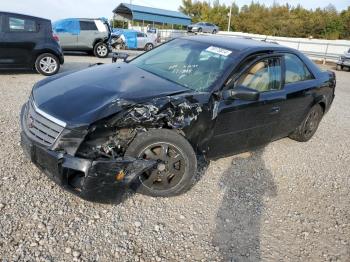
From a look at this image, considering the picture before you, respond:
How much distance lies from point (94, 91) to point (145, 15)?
125 ft

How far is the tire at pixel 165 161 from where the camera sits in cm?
341

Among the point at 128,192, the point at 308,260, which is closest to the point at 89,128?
the point at 128,192

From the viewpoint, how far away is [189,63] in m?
4.40

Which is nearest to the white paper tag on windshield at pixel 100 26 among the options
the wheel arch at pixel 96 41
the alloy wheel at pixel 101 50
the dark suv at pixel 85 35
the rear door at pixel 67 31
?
the dark suv at pixel 85 35

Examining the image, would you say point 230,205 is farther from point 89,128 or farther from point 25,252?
point 25,252

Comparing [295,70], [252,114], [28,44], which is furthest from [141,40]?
[252,114]

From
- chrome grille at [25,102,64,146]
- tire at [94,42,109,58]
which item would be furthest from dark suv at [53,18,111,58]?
chrome grille at [25,102,64,146]

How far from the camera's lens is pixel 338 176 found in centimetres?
487

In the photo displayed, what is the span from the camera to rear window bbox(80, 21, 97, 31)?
51.3ft

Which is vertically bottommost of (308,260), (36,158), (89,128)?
(308,260)

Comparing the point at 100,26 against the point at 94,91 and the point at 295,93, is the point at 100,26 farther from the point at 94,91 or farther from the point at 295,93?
the point at 94,91

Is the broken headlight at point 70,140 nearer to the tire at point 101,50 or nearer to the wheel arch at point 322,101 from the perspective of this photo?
the wheel arch at point 322,101

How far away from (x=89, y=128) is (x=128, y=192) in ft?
3.04

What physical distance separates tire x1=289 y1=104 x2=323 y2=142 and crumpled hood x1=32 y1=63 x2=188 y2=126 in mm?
2667
